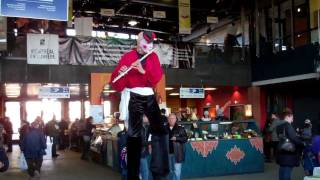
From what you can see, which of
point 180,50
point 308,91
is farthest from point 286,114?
point 308,91

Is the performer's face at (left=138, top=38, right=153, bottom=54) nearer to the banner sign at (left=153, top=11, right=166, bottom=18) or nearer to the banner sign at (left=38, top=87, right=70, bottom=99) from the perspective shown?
the banner sign at (left=38, top=87, right=70, bottom=99)

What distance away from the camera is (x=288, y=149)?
9.33 m

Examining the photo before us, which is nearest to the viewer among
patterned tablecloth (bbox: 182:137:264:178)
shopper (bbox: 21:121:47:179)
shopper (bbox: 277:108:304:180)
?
shopper (bbox: 277:108:304:180)

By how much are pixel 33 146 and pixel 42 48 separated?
5.06 metres

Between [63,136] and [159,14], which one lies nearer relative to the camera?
[159,14]

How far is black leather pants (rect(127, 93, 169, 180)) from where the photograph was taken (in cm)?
379

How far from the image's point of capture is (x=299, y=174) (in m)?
13.5

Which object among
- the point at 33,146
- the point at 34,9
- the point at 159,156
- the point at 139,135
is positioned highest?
the point at 34,9

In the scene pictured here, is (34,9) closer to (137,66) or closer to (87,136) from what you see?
(87,136)

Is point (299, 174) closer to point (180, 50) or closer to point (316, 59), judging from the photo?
point (316, 59)

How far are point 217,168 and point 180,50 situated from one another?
7188 millimetres

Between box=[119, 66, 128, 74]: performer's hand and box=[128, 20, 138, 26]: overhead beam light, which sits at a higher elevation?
box=[128, 20, 138, 26]: overhead beam light

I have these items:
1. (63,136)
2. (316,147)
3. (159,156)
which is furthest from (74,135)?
(159,156)

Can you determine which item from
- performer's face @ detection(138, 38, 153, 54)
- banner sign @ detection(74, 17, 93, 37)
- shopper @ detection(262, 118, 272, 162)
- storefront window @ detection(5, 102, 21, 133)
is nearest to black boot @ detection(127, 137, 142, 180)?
performer's face @ detection(138, 38, 153, 54)
